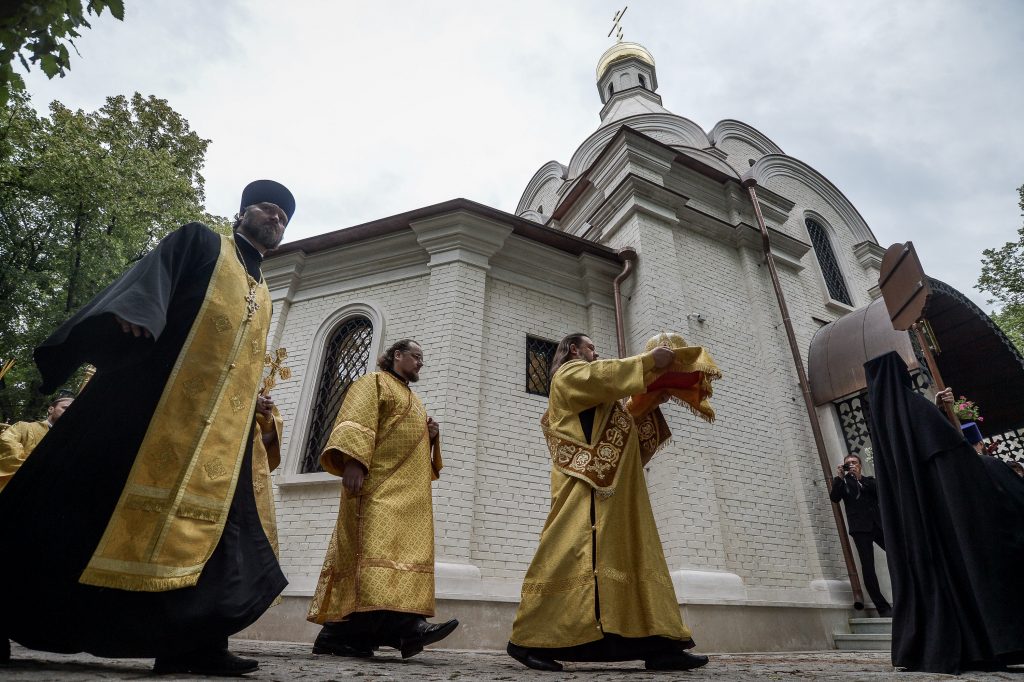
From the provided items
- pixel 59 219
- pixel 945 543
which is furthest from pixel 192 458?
pixel 59 219

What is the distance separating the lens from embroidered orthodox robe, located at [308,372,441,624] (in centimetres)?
294

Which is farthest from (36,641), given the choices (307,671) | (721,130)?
(721,130)

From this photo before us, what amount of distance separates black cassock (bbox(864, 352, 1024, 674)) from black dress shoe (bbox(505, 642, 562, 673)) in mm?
1680

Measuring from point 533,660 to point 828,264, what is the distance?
10.7 m

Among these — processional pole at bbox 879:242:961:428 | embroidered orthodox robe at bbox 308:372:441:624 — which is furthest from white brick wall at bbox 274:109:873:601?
processional pole at bbox 879:242:961:428

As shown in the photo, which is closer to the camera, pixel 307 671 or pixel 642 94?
pixel 307 671

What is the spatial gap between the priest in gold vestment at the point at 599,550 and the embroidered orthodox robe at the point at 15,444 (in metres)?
4.79

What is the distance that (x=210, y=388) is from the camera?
2.06 metres

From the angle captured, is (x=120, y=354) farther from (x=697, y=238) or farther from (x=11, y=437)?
(x=697, y=238)

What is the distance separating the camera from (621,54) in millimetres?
17062

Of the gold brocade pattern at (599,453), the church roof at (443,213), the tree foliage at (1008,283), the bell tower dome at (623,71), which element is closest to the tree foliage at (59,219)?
the church roof at (443,213)

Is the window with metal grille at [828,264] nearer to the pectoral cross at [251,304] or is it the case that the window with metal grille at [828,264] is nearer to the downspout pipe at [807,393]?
the downspout pipe at [807,393]

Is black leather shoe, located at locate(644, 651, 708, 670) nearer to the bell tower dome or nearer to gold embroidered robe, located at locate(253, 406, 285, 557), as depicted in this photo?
gold embroidered robe, located at locate(253, 406, 285, 557)

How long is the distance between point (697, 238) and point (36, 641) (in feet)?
28.2
